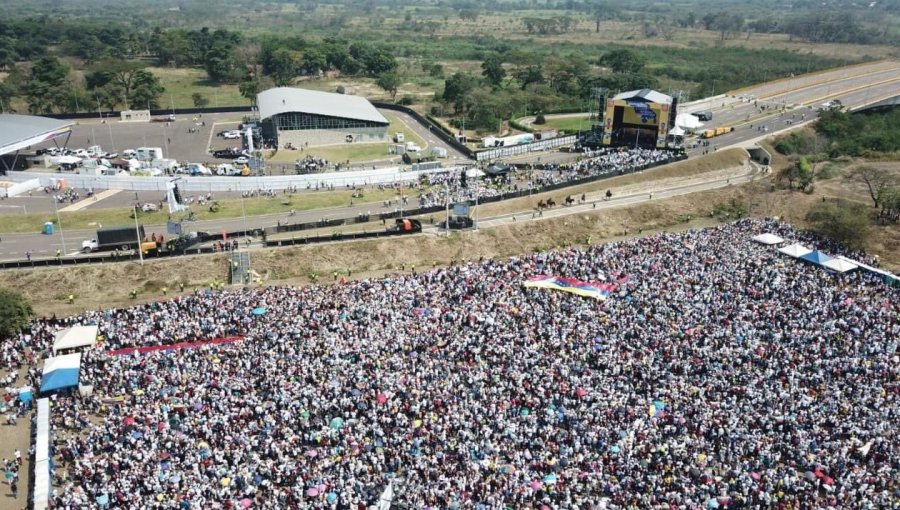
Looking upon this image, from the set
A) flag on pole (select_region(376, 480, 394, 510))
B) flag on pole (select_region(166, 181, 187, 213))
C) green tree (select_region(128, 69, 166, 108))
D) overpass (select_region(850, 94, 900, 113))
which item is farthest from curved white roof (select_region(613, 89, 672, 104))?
green tree (select_region(128, 69, 166, 108))

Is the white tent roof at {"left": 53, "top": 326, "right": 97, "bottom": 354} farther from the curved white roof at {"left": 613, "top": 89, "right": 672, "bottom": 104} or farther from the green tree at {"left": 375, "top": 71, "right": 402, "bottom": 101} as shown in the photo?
the green tree at {"left": 375, "top": 71, "right": 402, "bottom": 101}

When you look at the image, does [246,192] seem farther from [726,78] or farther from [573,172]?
[726,78]

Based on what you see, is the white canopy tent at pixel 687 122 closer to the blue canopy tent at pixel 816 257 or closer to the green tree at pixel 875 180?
the green tree at pixel 875 180

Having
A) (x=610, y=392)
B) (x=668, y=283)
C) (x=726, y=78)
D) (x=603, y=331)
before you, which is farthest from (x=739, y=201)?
(x=726, y=78)

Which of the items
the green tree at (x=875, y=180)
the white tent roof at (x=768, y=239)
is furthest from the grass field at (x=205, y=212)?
the green tree at (x=875, y=180)

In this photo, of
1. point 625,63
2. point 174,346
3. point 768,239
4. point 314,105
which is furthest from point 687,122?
point 174,346
